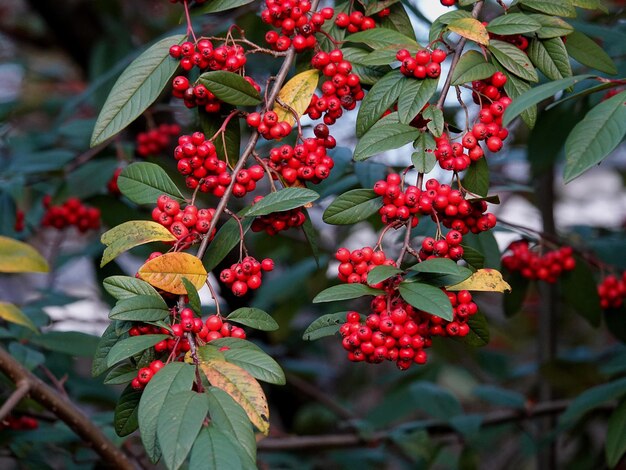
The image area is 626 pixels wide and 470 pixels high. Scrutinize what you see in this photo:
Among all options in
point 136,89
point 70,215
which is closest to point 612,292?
point 136,89

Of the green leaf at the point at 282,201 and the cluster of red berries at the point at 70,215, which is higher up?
the green leaf at the point at 282,201

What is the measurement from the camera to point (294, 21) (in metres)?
1.10

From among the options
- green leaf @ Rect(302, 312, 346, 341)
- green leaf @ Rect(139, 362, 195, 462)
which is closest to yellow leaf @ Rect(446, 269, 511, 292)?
green leaf @ Rect(302, 312, 346, 341)

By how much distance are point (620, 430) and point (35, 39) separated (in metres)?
3.12

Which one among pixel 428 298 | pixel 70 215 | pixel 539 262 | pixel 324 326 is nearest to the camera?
pixel 428 298

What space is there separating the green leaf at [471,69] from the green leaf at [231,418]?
510 millimetres

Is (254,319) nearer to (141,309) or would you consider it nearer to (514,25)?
(141,309)

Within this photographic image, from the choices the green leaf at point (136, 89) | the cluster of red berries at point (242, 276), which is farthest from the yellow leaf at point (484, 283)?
the green leaf at point (136, 89)

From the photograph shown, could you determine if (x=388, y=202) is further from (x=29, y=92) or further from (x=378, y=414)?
(x=29, y=92)

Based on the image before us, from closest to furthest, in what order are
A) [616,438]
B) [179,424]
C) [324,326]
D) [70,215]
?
[179,424] → [324,326] → [616,438] → [70,215]

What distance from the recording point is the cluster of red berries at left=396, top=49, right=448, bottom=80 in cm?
105

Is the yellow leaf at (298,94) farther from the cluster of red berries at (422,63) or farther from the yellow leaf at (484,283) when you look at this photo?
the yellow leaf at (484,283)

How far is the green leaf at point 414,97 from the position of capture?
1029 mm

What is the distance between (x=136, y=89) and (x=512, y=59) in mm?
548
